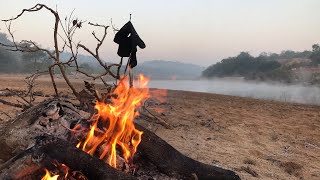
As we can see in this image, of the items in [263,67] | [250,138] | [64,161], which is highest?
[263,67]

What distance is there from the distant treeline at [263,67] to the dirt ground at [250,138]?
69.5 feet

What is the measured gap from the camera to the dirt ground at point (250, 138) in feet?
19.7

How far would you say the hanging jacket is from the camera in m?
4.83

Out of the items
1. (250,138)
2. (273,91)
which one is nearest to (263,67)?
(273,91)

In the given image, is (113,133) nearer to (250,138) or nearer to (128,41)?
(128,41)

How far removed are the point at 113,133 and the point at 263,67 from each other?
37.4 meters

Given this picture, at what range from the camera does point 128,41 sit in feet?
16.1

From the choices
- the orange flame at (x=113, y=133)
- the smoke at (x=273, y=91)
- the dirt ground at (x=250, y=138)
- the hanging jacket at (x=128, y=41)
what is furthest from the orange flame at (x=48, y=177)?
the smoke at (x=273, y=91)

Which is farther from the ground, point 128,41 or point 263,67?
point 263,67

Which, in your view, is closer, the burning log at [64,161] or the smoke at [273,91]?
the burning log at [64,161]

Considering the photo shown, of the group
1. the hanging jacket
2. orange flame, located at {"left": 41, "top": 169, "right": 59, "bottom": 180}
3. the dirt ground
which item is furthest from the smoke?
orange flame, located at {"left": 41, "top": 169, "right": 59, "bottom": 180}

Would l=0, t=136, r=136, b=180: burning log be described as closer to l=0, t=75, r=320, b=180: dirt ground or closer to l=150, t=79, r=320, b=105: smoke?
l=0, t=75, r=320, b=180: dirt ground

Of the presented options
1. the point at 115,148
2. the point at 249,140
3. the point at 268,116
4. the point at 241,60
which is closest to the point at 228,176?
the point at 115,148

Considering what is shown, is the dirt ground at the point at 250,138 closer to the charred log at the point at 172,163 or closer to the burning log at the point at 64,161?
the charred log at the point at 172,163
